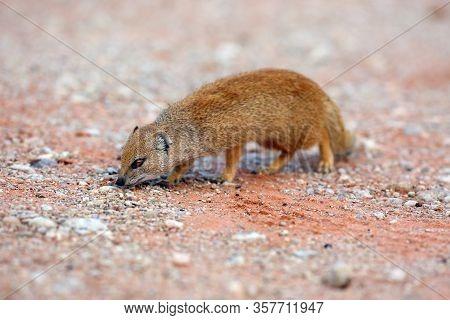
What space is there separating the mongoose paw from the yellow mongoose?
0.04 ft

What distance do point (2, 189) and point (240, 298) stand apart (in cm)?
288

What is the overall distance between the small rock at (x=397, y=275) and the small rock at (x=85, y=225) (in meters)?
2.32

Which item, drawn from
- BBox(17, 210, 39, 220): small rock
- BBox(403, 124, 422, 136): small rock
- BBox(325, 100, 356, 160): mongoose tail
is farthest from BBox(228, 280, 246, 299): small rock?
BBox(403, 124, 422, 136): small rock

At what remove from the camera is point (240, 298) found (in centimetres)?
374

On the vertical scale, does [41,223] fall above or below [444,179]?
below

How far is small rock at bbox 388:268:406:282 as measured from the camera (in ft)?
13.1

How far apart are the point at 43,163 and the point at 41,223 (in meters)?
2.19

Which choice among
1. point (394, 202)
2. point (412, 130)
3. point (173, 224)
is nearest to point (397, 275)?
point (173, 224)

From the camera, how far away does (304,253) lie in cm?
436

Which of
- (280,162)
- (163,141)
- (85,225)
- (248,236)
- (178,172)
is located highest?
(163,141)

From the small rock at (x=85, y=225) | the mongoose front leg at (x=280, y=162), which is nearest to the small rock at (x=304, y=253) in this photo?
the small rock at (x=85, y=225)

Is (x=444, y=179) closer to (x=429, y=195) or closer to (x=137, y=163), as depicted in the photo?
(x=429, y=195)

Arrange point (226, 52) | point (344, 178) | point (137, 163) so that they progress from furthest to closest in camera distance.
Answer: point (226, 52) < point (344, 178) < point (137, 163)

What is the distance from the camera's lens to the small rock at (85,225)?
4.47m
